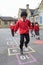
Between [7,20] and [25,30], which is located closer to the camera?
[25,30]

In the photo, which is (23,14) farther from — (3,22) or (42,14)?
(3,22)

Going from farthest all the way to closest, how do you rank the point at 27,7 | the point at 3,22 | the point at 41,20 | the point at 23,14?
the point at 3,22 → the point at 27,7 → the point at 41,20 → the point at 23,14

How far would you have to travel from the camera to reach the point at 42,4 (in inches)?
2135

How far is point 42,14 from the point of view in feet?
175

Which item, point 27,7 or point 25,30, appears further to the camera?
point 27,7

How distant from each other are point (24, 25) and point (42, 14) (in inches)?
1761

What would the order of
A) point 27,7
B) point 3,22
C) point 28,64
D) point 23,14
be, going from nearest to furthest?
point 28,64, point 23,14, point 27,7, point 3,22

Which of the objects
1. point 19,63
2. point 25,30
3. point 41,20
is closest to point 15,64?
point 19,63

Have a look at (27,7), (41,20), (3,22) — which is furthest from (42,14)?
(3,22)

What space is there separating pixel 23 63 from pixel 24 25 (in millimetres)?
2253

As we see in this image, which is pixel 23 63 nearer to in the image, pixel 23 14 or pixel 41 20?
pixel 23 14

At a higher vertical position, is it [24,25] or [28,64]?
[24,25]

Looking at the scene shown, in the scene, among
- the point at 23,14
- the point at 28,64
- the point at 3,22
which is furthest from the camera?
the point at 3,22

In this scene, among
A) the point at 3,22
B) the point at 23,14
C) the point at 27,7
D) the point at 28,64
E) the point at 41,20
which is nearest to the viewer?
the point at 28,64
